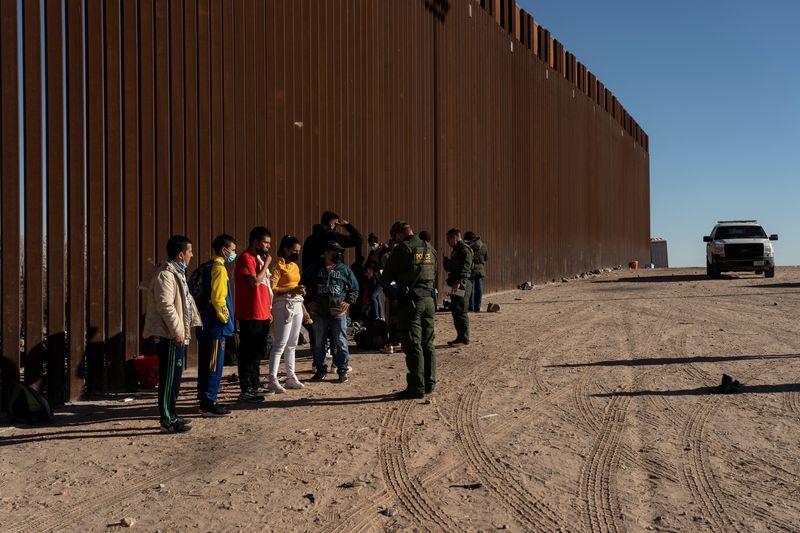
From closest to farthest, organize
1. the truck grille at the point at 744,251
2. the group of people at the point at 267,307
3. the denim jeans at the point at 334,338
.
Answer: the group of people at the point at 267,307 → the denim jeans at the point at 334,338 → the truck grille at the point at 744,251

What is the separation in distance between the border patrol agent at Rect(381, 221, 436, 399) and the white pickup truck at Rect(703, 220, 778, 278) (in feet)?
70.5

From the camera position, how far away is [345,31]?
15.1 metres

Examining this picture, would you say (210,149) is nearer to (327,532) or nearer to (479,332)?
(479,332)

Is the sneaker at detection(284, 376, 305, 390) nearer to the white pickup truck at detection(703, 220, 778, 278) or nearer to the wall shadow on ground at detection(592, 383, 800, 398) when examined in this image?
the wall shadow on ground at detection(592, 383, 800, 398)

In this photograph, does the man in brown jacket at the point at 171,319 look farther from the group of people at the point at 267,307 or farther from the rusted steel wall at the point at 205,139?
the rusted steel wall at the point at 205,139

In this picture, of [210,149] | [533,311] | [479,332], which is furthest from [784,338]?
[210,149]

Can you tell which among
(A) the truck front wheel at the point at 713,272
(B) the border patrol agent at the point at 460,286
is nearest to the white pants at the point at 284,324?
(B) the border patrol agent at the point at 460,286

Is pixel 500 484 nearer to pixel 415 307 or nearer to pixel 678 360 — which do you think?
pixel 415 307

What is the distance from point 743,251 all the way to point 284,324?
22604mm

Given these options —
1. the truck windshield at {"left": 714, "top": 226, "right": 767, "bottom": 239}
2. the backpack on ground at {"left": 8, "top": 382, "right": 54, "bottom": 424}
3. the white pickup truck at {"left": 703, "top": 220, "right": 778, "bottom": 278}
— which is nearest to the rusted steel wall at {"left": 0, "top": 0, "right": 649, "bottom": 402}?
the backpack on ground at {"left": 8, "top": 382, "right": 54, "bottom": 424}

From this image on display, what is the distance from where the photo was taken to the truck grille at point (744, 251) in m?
26.7

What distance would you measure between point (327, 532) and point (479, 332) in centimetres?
943

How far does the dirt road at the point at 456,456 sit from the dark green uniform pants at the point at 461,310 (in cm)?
147

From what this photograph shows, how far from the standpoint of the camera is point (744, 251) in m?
26.7
